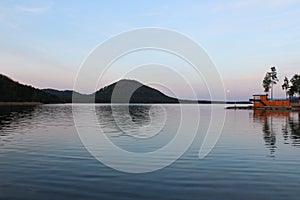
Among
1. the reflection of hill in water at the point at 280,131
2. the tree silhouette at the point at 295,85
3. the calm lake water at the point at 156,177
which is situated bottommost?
the calm lake water at the point at 156,177

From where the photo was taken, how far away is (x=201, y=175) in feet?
59.5

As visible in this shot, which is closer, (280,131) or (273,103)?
(280,131)

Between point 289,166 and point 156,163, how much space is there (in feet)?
33.0

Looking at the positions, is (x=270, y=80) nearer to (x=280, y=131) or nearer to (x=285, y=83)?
(x=285, y=83)

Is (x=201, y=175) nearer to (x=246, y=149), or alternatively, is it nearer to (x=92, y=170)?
(x=92, y=170)

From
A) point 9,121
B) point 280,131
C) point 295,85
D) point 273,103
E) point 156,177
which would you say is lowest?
point 156,177

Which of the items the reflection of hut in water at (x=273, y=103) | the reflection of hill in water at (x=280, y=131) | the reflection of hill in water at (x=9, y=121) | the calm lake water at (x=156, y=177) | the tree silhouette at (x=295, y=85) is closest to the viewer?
the calm lake water at (x=156, y=177)

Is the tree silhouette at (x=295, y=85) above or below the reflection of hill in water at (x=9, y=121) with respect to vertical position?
above

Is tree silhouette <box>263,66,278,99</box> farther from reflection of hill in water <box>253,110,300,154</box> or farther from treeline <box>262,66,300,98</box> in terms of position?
reflection of hill in water <box>253,110,300,154</box>

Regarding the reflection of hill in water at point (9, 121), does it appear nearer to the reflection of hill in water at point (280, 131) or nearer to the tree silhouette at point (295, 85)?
the reflection of hill in water at point (280, 131)

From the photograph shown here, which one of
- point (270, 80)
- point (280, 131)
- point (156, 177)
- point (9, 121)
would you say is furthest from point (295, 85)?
point (156, 177)

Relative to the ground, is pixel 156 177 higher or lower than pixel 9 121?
lower

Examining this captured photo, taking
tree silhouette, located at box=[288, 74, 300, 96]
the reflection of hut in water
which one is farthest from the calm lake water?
tree silhouette, located at box=[288, 74, 300, 96]

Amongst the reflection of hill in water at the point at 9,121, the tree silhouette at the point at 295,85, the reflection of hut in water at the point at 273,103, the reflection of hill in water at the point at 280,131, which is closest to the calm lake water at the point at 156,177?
the reflection of hill in water at the point at 280,131
